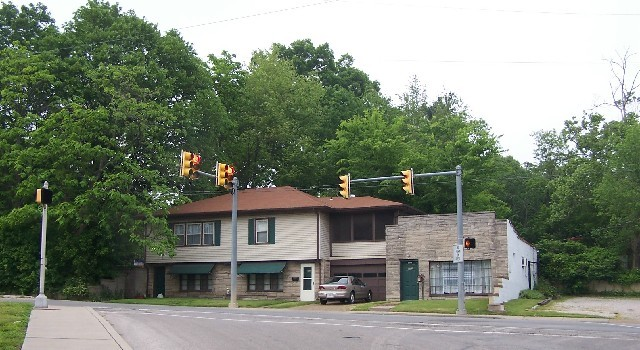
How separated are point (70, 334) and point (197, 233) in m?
30.8

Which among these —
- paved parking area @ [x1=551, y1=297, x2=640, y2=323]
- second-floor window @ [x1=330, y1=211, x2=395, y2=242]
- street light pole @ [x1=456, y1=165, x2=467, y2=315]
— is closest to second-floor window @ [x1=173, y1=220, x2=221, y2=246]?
second-floor window @ [x1=330, y1=211, x2=395, y2=242]

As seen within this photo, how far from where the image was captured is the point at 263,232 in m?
45.1

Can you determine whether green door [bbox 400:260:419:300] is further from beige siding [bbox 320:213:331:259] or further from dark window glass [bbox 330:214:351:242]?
beige siding [bbox 320:213:331:259]

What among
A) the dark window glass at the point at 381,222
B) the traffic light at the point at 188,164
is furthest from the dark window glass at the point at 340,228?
the traffic light at the point at 188,164

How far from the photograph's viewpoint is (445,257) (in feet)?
129

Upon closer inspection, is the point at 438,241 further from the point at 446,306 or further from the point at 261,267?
the point at 261,267

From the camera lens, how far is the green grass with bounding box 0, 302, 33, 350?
1362 centimetres

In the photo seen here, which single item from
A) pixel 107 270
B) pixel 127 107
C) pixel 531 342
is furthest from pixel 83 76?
pixel 531 342

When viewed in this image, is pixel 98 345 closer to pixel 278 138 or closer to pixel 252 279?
pixel 252 279

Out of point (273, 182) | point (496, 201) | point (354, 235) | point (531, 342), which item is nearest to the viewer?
point (531, 342)

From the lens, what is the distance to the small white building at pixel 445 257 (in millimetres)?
38031

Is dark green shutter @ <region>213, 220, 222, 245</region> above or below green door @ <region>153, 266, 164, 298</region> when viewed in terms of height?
above

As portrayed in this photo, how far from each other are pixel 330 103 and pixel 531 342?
52450 millimetres

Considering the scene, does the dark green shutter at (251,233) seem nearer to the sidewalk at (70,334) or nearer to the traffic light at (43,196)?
the traffic light at (43,196)
